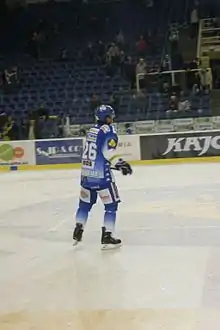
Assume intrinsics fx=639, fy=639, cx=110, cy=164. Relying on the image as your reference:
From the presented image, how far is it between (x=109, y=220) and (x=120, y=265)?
83cm

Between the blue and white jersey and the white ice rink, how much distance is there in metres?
0.69

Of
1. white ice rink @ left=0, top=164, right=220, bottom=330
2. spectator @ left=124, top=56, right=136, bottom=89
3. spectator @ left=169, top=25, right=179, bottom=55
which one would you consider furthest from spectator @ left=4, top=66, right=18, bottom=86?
white ice rink @ left=0, top=164, right=220, bottom=330

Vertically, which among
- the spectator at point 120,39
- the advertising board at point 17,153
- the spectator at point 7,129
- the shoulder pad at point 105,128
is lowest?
the advertising board at point 17,153

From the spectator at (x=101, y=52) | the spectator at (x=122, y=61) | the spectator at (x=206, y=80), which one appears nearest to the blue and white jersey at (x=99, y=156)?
the spectator at (x=206, y=80)

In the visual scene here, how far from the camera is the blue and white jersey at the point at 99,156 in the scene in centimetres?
599

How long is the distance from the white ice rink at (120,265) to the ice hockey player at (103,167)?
0.30 metres

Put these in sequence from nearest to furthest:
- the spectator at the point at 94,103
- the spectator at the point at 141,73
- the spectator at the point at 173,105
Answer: the spectator at the point at 173,105, the spectator at the point at 94,103, the spectator at the point at 141,73

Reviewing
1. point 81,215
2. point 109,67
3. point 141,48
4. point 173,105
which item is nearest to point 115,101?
point 173,105

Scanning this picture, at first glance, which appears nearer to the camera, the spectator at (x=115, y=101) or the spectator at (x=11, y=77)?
the spectator at (x=115, y=101)

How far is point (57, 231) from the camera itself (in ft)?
23.8

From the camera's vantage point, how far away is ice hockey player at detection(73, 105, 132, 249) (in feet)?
19.7

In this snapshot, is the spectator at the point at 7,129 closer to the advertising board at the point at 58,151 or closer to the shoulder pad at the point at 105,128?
the advertising board at the point at 58,151

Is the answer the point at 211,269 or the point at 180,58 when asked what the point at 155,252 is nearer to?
the point at 211,269

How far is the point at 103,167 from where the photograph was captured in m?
6.08
